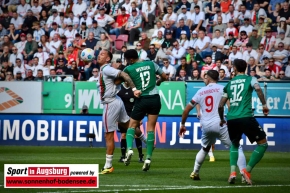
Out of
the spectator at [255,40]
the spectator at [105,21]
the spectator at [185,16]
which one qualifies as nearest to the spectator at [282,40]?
the spectator at [255,40]

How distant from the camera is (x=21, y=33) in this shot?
108 feet

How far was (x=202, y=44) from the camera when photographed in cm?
2836

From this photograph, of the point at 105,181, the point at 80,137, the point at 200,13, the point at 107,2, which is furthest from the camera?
the point at 107,2

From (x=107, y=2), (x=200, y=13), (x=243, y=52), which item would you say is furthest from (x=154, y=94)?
(x=107, y=2)

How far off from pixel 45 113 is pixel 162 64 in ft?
17.3

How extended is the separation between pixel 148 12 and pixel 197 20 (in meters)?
2.51

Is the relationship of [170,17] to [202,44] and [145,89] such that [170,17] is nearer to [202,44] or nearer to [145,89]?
[202,44]

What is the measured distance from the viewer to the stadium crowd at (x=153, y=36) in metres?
26.8

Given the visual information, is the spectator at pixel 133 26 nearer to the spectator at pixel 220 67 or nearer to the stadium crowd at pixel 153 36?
the stadium crowd at pixel 153 36

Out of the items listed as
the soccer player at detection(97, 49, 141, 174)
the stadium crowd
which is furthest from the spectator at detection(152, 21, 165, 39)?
the soccer player at detection(97, 49, 141, 174)

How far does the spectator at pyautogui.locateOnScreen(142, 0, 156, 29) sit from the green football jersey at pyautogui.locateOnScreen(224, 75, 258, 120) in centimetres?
1895

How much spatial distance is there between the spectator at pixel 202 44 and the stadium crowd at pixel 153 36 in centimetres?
4

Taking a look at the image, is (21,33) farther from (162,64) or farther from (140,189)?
(140,189)

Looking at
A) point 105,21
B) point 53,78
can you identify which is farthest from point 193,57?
point 105,21
